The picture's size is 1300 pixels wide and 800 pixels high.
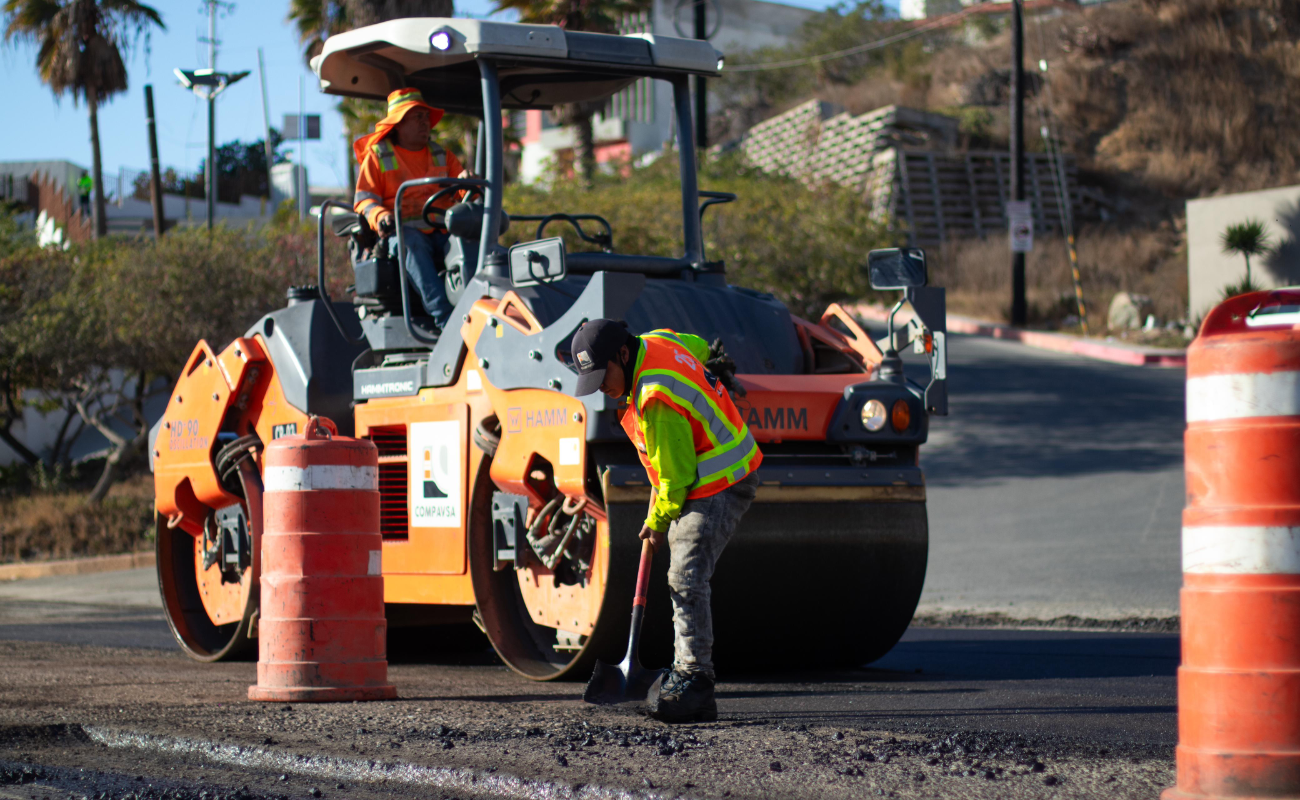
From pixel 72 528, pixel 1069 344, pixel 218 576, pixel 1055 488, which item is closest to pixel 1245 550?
pixel 218 576

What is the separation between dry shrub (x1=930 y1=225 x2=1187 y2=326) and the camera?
3011 centimetres

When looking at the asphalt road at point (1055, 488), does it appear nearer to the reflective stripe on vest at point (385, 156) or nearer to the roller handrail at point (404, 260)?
the roller handrail at point (404, 260)

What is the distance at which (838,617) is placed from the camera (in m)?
7.45

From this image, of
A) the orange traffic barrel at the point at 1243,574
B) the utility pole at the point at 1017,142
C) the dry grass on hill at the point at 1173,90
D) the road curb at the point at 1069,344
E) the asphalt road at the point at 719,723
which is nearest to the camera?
the orange traffic barrel at the point at 1243,574

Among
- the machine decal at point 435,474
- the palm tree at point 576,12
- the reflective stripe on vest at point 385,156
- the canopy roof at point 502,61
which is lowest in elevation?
the machine decal at point 435,474

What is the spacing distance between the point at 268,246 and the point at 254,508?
13054mm

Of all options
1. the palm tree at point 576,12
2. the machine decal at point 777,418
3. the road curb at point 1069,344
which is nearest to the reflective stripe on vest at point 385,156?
the machine decal at point 777,418

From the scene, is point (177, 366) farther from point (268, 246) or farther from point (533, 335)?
point (533, 335)

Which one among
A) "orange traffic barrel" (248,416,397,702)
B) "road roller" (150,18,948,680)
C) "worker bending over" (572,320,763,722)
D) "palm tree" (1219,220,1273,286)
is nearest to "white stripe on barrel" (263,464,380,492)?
"orange traffic barrel" (248,416,397,702)

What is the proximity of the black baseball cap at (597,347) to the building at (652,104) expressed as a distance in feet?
109

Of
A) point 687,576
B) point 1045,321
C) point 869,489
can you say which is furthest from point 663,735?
point 1045,321

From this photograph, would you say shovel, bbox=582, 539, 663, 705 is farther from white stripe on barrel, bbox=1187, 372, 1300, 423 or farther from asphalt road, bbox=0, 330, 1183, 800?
white stripe on barrel, bbox=1187, 372, 1300, 423

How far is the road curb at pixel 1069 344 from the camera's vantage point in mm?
23953

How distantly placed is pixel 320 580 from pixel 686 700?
178 cm
